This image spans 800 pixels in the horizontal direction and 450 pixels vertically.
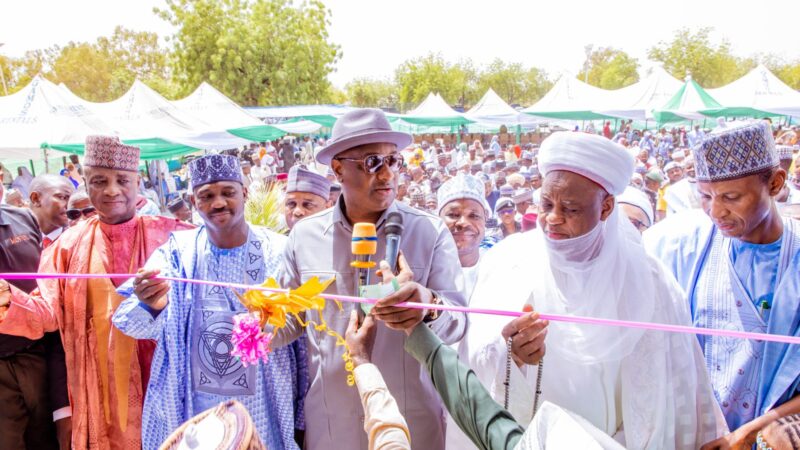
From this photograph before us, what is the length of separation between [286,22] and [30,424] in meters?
37.3

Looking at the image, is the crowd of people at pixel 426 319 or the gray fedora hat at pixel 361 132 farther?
the gray fedora hat at pixel 361 132

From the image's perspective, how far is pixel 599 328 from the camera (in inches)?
79.3

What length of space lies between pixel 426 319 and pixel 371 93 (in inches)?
2620

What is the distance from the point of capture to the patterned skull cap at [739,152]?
2205 millimetres

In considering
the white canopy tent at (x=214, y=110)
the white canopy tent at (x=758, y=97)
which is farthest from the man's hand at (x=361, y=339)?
the white canopy tent at (x=758, y=97)

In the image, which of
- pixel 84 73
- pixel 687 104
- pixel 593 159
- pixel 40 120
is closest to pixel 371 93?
pixel 84 73

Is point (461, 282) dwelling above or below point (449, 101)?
below

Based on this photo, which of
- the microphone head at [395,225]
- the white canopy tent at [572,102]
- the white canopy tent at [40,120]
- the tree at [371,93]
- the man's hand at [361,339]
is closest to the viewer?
the man's hand at [361,339]

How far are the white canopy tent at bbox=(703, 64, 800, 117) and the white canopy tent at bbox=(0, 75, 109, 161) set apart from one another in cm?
1929

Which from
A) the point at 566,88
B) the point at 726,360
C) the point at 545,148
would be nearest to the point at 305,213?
the point at 545,148

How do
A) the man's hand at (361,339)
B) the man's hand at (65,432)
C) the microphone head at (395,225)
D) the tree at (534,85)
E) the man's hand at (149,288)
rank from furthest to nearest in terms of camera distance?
1. the tree at (534,85)
2. the man's hand at (65,432)
3. the man's hand at (149,288)
4. the microphone head at (395,225)
5. the man's hand at (361,339)

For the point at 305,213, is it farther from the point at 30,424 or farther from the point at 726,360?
the point at 726,360

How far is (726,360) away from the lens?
7.59ft

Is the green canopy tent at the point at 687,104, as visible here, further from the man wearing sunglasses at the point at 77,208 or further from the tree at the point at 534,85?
the tree at the point at 534,85
